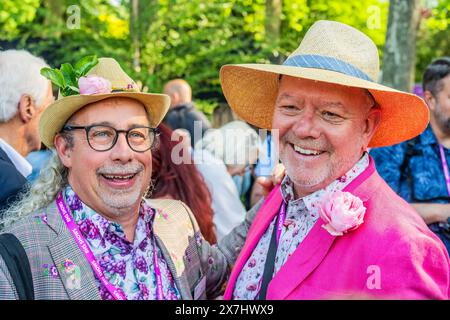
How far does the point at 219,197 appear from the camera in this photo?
4672 mm

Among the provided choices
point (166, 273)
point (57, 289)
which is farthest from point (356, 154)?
point (57, 289)

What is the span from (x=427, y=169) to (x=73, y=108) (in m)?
2.39

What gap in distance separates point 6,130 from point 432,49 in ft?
50.0

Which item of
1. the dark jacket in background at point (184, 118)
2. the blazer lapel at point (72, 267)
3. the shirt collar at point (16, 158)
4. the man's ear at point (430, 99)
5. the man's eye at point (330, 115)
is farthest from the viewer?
the dark jacket in background at point (184, 118)

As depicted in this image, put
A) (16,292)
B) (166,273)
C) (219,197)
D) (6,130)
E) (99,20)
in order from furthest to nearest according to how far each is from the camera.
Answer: (99,20)
(219,197)
(6,130)
(166,273)
(16,292)

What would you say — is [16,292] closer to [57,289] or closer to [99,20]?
[57,289]

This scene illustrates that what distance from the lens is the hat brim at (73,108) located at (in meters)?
2.36

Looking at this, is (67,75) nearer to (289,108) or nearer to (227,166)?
(289,108)

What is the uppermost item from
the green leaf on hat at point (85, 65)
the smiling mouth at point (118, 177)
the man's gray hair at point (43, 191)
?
the green leaf on hat at point (85, 65)

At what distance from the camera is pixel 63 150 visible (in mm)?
2502

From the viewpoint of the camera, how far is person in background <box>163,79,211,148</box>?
698cm

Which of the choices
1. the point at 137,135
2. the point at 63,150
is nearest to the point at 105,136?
the point at 137,135

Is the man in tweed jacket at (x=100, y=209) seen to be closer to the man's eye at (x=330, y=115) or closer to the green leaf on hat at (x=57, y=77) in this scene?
the green leaf on hat at (x=57, y=77)

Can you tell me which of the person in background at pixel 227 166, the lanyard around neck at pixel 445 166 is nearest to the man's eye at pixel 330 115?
the lanyard around neck at pixel 445 166
